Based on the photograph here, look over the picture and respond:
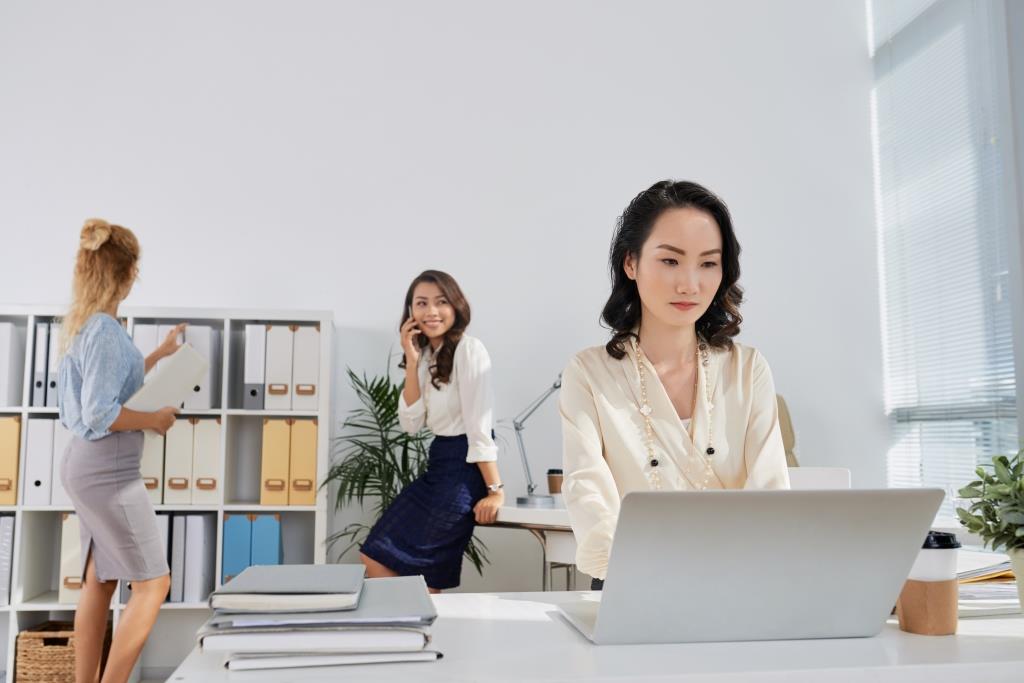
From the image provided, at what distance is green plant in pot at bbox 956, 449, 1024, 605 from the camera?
1219 mm

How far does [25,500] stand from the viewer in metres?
3.66

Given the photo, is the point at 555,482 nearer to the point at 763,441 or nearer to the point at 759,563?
the point at 763,441

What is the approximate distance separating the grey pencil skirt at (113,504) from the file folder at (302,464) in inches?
30.4

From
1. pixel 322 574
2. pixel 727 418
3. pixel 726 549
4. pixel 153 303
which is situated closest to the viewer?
pixel 726 549

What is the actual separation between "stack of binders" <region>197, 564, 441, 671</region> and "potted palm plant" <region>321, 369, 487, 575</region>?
2918mm

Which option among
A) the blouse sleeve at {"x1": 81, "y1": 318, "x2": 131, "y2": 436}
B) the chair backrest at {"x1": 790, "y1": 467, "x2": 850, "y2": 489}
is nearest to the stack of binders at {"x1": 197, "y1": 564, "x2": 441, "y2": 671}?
the chair backrest at {"x1": 790, "y1": 467, "x2": 850, "y2": 489}

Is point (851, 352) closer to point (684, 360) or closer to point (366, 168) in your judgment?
point (366, 168)

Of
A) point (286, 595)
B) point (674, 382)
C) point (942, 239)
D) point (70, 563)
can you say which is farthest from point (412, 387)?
point (942, 239)

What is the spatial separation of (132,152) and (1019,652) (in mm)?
4333

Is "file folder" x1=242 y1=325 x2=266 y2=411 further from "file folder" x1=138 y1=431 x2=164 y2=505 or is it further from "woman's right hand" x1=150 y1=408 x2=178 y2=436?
"woman's right hand" x1=150 y1=408 x2=178 y2=436

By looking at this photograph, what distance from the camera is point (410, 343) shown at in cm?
351

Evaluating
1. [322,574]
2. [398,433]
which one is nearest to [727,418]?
[322,574]

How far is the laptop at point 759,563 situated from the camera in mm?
902

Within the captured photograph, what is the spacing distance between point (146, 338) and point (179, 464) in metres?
0.56
